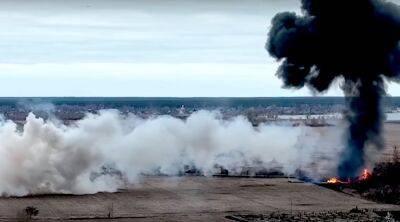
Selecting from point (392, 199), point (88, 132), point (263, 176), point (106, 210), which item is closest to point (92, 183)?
point (88, 132)

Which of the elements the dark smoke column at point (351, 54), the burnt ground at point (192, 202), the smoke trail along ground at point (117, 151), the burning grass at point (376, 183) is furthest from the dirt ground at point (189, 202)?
the dark smoke column at point (351, 54)

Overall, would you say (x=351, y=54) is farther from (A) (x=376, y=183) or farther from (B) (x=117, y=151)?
(B) (x=117, y=151)

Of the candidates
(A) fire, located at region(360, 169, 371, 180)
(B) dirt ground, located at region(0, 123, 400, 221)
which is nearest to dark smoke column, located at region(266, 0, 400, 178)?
(A) fire, located at region(360, 169, 371, 180)

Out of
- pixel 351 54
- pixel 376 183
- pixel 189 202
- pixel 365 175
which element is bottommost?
pixel 189 202

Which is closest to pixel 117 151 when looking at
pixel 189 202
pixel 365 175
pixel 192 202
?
pixel 189 202

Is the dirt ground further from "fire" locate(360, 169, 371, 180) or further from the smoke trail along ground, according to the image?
"fire" locate(360, 169, 371, 180)

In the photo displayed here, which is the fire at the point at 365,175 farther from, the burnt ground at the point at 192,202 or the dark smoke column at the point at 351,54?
the burnt ground at the point at 192,202
